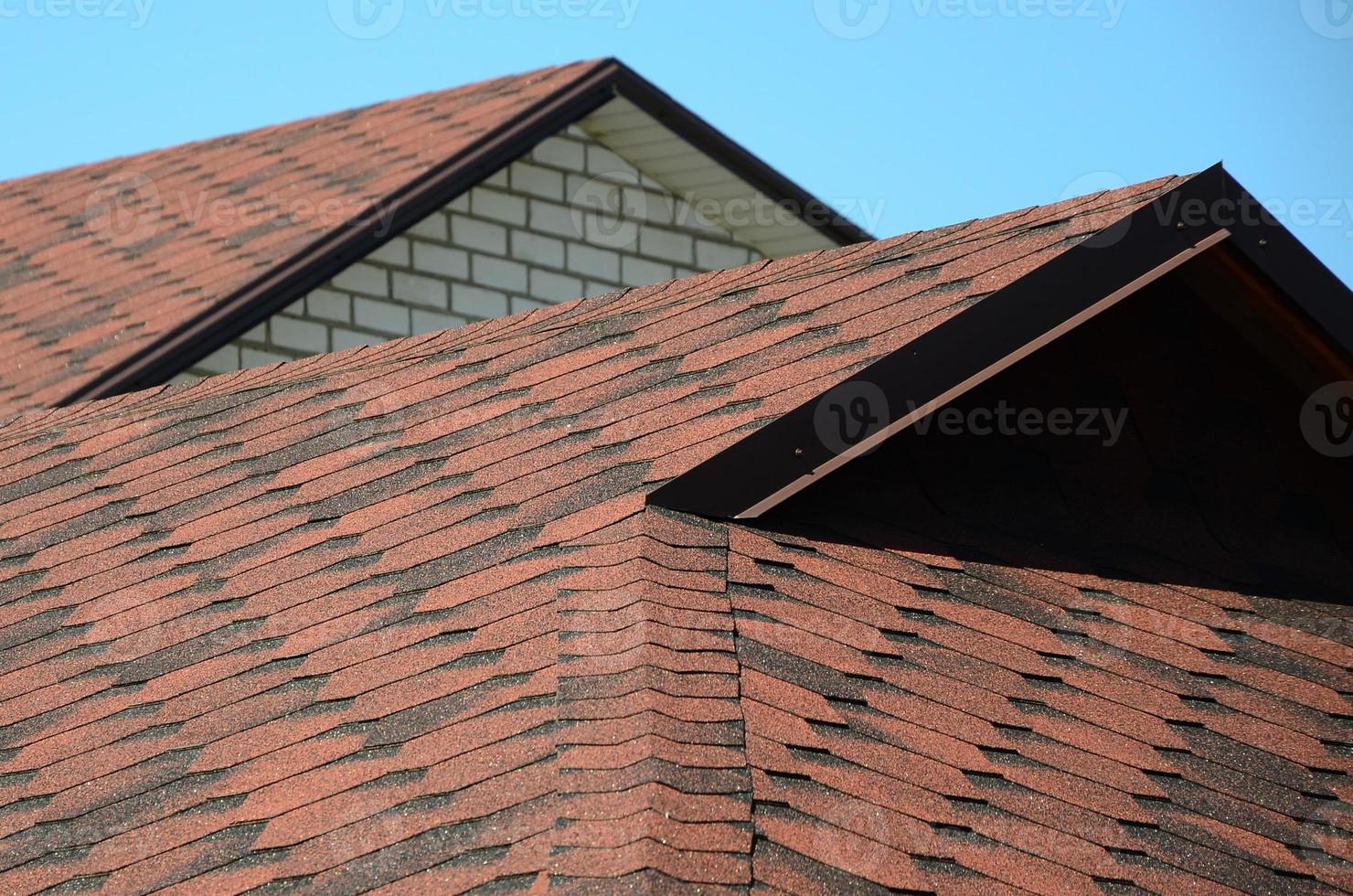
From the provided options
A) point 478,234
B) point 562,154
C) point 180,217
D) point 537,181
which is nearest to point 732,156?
point 562,154

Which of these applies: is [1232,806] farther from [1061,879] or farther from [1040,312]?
[1040,312]

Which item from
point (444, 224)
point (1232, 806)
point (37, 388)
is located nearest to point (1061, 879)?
point (1232, 806)

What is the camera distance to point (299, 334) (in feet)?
36.0

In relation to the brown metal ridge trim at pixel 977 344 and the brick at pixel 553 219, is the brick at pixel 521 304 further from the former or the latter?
the brown metal ridge trim at pixel 977 344

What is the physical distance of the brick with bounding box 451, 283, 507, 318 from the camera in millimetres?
11812

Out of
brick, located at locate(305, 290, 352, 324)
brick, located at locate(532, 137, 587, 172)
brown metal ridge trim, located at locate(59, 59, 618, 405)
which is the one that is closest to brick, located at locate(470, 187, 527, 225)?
brown metal ridge trim, located at locate(59, 59, 618, 405)

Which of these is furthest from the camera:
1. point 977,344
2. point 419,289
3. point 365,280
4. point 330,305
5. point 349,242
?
point 419,289

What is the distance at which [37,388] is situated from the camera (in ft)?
31.8

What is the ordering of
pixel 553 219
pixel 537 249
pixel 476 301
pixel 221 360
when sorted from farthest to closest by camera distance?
pixel 553 219
pixel 537 249
pixel 476 301
pixel 221 360

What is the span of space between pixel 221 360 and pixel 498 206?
2516mm

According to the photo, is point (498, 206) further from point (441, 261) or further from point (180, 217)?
point (180, 217)

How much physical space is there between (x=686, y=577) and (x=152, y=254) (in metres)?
7.66

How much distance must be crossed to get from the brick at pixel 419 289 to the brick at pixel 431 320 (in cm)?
6

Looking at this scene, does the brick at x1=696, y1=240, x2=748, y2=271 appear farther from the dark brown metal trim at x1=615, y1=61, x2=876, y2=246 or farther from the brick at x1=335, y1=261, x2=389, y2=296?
the brick at x1=335, y1=261, x2=389, y2=296
